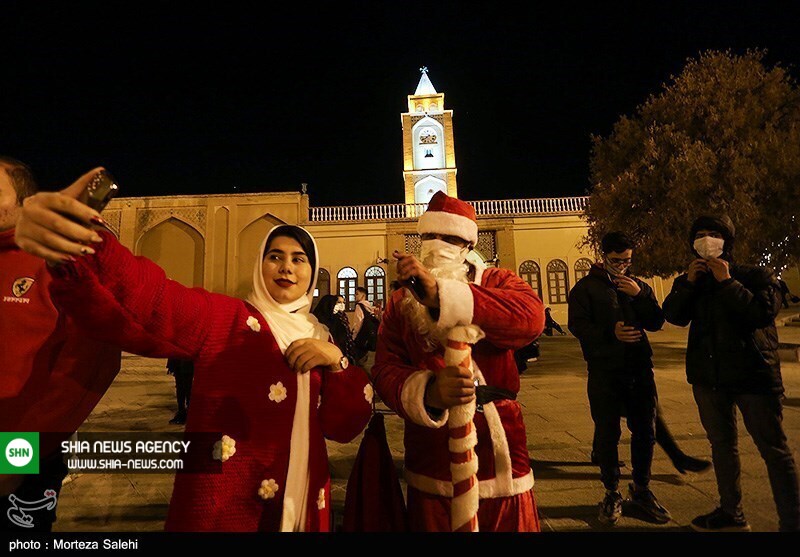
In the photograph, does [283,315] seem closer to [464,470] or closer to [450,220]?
[450,220]

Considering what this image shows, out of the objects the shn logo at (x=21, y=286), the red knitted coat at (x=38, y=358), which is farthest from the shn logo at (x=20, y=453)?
the shn logo at (x=21, y=286)

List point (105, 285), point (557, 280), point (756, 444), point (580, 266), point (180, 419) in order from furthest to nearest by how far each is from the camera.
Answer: point (557, 280) < point (580, 266) < point (180, 419) < point (756, 444) < point (105, 285)

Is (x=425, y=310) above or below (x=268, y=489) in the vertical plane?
above

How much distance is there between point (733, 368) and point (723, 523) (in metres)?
0.96

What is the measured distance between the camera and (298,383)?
1.50 meters

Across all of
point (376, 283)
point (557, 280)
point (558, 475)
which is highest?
point (376, 283)

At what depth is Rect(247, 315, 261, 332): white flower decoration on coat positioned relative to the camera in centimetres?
148

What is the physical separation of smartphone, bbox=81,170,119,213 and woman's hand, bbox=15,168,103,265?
0.03 metres

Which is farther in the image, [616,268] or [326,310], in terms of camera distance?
[326,310]

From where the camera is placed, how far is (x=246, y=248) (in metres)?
21.0

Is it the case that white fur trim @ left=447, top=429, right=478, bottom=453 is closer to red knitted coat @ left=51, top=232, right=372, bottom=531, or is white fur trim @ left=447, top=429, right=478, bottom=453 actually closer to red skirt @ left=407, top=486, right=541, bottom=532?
red skirt @ left=407, top=486, right=541, bottom=532

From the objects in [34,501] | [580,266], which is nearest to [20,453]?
[34,501]

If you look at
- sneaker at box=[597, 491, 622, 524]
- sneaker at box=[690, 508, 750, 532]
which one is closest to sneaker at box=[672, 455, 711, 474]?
sneaker at box=[690, 508, 750, 532]

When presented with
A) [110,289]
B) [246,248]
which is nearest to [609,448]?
[110,289]
